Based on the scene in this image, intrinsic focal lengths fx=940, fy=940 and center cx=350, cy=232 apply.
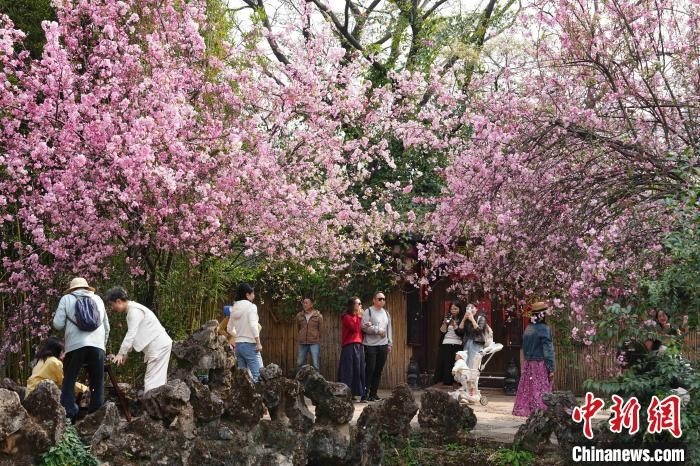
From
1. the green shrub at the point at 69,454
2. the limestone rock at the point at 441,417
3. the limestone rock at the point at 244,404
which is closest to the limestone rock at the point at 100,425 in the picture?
the green shrub at the point at 69,454

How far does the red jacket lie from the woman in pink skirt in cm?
277

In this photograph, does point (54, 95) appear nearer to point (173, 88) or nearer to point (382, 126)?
point (173, 88)

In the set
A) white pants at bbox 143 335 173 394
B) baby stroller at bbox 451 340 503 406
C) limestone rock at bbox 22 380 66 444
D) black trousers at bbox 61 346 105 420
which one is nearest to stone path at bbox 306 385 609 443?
baby stroller at bbox 451 340 503 406

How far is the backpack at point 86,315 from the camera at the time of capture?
7.62 meters

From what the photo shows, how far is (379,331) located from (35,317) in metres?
4.70

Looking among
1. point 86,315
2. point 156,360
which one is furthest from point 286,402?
point 86,315

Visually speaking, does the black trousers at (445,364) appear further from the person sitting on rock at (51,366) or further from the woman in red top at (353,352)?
the person sitting on rock at (51,366)

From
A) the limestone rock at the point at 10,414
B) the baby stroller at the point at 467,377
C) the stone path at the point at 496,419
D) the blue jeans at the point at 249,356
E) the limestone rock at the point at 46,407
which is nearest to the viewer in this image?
the limestone rock at the point at 10,414

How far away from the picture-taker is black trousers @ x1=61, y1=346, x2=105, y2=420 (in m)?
7.65

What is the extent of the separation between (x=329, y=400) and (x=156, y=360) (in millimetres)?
1595

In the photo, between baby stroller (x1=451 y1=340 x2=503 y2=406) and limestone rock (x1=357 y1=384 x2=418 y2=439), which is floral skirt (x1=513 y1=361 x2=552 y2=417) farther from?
limestone rock (x1=357 y1=384 x2=418 y2=439)

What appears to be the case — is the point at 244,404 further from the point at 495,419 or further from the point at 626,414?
the point at 495,419

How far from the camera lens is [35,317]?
10.1m

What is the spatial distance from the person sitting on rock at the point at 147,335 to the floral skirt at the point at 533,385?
4.28 m
